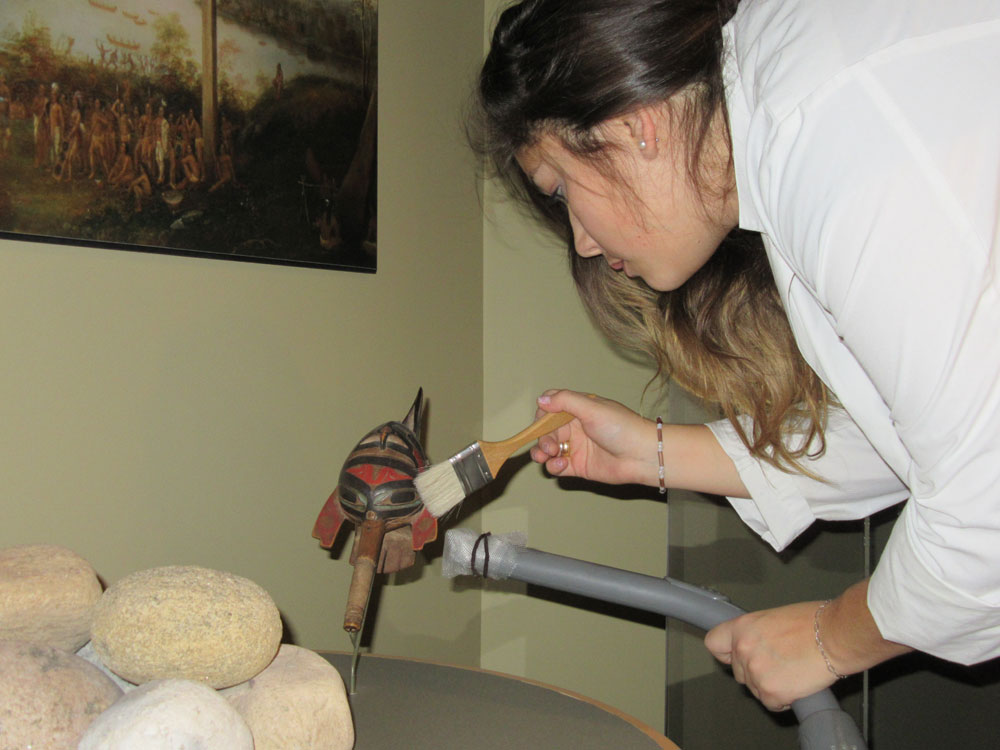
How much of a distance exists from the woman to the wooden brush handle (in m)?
0.03

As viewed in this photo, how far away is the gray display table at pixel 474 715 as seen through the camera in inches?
29.5

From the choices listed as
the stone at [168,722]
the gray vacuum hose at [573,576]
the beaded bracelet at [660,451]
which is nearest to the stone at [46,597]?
the stone at [168,722]

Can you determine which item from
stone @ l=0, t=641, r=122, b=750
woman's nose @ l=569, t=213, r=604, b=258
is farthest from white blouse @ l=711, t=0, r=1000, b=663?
stone @ l=0, t=641, r=122, b=750

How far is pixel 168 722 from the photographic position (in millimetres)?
546

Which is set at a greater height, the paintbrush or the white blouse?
the white blouse

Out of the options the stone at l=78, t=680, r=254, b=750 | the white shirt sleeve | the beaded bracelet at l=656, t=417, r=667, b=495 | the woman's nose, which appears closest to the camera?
the stone at l=78, t=680, r=254, b=750

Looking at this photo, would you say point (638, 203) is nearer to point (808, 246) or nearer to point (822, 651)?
point (808, 246)

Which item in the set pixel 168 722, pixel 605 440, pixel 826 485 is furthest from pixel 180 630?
pixel 826 485

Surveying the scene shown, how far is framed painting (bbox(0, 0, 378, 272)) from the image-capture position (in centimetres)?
91

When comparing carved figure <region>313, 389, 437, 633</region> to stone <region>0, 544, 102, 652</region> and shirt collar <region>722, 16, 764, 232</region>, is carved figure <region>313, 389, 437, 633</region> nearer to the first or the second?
stone <region>0, 544, 102, 652</region>

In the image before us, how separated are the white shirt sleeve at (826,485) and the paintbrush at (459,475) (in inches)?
12.9

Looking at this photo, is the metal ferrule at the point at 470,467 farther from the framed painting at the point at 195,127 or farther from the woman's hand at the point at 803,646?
the framed painting at the point at 195,127

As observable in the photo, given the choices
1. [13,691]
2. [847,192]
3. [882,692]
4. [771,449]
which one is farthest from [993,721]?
[13,691]

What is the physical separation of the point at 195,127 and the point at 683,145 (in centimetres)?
66
